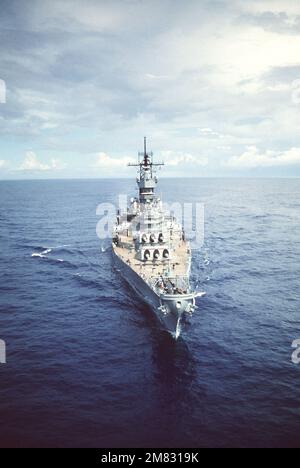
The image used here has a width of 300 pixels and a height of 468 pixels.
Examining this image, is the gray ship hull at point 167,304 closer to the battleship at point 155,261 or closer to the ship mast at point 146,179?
the battleship at point 155,261

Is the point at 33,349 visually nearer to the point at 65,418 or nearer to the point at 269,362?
the point at 65,418

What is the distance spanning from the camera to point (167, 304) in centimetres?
3769

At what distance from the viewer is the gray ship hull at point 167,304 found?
3634 cm

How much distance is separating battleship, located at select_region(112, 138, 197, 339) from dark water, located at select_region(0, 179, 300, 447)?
2.38 meters

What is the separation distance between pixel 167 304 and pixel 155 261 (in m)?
14.4

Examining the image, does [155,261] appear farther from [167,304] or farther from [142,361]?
[142,361]

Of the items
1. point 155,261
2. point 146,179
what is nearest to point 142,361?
point 155,261

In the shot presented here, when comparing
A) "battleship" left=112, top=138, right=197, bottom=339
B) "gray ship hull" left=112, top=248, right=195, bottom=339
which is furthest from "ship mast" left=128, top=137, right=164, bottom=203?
"gray ship hull" left=112, top=248, right=195, bottom=339

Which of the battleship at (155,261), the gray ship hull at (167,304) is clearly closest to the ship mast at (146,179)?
the battleship at (155,261)

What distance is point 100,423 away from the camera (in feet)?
84.1

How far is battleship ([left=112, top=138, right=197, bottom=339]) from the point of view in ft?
124
